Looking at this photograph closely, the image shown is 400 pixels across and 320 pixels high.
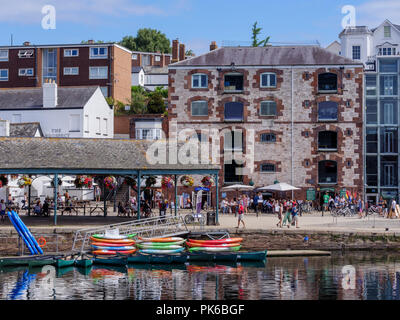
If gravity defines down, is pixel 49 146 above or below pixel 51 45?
below

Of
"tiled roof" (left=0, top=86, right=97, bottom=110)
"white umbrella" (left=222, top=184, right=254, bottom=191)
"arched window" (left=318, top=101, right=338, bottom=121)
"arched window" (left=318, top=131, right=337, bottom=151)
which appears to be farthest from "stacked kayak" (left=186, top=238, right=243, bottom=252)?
"tiled roof" (left=0, top=86, right=97, bottom=110)

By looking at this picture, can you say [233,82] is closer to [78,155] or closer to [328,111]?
[328,111]

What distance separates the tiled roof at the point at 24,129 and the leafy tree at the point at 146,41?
65513mm

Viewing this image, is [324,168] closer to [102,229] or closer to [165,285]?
[102,229]

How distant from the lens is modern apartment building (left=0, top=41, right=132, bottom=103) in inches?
3219

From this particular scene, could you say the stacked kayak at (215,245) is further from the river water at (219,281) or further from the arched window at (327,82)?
the arched window at (327,82)

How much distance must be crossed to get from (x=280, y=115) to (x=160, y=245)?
25.7m

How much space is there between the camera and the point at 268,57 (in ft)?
202

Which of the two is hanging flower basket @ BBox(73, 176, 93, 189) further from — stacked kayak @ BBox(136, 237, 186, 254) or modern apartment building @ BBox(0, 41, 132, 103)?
modern apartment building @ BBox(0, 41, 132, 103)

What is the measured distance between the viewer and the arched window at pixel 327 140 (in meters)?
60.1

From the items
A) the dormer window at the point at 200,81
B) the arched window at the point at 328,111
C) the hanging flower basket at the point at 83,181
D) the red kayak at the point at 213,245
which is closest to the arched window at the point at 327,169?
the arched window at the point at 328,111

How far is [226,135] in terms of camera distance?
60.7m

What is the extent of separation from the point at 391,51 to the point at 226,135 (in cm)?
2746
